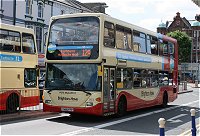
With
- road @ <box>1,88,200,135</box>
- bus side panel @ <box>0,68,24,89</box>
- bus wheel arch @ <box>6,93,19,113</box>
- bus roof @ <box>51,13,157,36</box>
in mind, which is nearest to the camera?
road @ <box>1,88,200,135</box>

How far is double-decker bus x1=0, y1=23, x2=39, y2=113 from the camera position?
15.4 meters

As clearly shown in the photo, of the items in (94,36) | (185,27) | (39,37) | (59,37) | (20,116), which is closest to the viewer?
(94,36)

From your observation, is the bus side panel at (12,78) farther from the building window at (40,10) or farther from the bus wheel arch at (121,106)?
the building window at (40,10)

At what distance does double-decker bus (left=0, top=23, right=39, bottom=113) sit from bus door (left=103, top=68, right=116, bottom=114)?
12.3 ft

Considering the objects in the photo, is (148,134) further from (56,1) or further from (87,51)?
(56,1)

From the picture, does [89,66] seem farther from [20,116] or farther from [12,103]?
[12,103]

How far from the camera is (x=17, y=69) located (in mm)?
16203

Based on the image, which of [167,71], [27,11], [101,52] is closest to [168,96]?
[167,71]

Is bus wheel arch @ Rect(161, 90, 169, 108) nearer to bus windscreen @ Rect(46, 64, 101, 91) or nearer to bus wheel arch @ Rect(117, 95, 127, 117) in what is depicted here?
bus wheel arch @ Rect(117, 95, 127, 117)

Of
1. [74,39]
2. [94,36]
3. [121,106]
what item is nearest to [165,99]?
[121,106]

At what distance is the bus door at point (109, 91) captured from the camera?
14159 mm

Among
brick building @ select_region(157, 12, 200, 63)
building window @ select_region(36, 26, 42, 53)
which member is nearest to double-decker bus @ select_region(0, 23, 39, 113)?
building window @ select_region(36, 26, 42, 53)

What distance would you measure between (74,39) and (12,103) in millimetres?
4003

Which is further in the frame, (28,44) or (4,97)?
(28,44)
